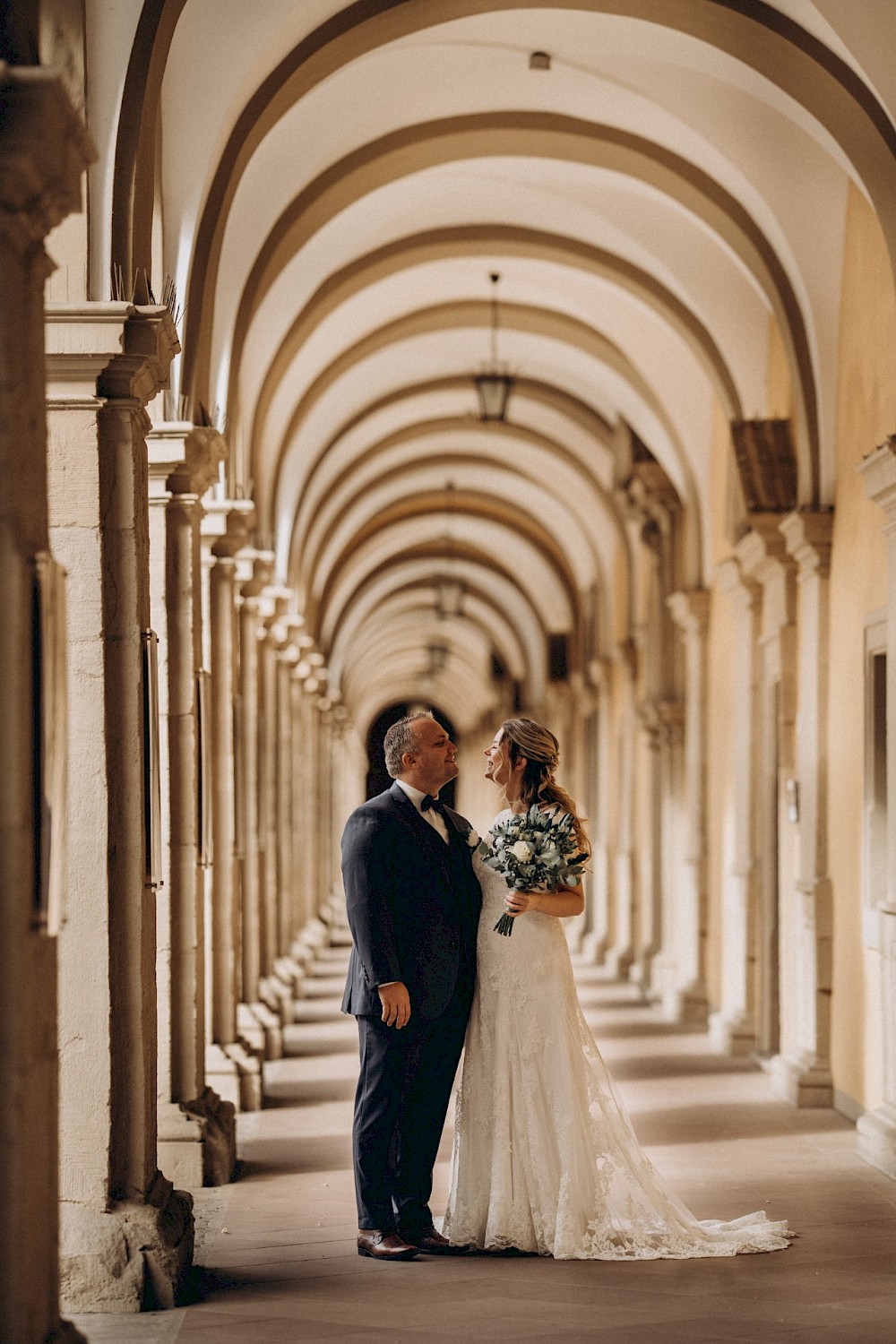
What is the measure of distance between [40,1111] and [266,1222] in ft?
9.81

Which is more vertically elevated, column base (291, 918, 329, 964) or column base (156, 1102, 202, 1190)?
column base (156, 1102, 202, 1190)

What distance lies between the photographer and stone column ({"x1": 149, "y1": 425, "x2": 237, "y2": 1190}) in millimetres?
7812

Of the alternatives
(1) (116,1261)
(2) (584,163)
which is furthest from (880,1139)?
(2) (584,163)

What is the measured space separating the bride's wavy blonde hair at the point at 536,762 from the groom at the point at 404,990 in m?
0.29

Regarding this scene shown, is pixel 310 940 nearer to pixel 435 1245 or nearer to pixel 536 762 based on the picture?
pixel 435 1245

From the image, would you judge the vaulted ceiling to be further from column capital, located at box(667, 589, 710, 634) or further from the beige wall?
the beige wall

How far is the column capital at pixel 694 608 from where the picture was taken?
15352mm

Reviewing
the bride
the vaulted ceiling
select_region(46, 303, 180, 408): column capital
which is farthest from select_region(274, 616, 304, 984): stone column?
select_region(46, 303, 180, 408): column capital

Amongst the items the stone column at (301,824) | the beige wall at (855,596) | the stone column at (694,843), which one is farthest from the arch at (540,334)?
the beige wall at (855,596)

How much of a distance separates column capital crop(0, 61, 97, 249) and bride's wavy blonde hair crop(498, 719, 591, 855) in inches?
109

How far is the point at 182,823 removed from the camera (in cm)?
804

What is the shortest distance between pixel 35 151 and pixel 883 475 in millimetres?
5355

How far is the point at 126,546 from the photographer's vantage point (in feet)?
19.8

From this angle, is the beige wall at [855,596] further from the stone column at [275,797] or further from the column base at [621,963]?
the column base at [621,963]
